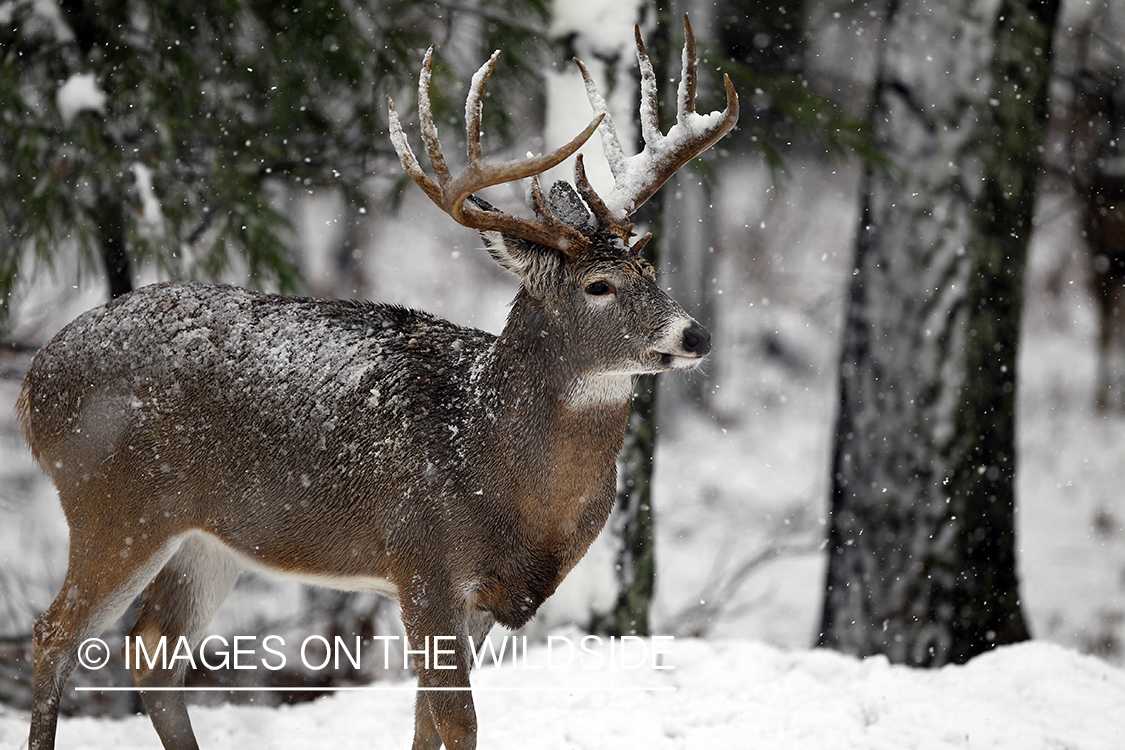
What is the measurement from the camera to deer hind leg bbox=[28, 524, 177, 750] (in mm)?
3643

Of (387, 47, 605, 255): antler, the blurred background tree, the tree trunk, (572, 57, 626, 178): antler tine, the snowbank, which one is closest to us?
(387, 47, 605, 255): antler

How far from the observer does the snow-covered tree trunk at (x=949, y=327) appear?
607 centimetres

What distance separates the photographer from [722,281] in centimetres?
1856

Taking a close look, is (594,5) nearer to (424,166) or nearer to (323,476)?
(424,166)

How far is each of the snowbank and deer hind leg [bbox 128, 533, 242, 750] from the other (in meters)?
0.62

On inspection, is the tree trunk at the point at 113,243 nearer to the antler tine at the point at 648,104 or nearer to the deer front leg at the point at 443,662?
the deer front leg at the point at 443,662

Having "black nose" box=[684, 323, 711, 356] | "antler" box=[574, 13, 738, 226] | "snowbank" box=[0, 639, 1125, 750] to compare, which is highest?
"antler" box=[574, 13, 738, 226]

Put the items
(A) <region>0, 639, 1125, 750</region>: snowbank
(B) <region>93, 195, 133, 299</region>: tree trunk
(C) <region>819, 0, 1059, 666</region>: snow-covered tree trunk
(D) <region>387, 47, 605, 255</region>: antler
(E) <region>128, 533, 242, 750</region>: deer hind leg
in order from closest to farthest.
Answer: (D) <region>387, 47, 605, 255</region>: antler
(E) <region>128, 533, 242, 750</region>: deer hind leg
(A) <region>0, 639, 1125, 750</region>: snowbank
(B) <region>93, 195, 133, 299</region>: tree trunk
(C) <region>819, 0, 1059, 666</region>: snow-covered tree trunk

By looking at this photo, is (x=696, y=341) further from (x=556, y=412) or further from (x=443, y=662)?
(x=443, y=662)

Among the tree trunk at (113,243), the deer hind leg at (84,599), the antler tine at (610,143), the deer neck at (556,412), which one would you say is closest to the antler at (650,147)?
the antler tine at (610,143)

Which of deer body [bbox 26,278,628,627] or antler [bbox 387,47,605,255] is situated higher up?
antler [bbox 387,47,605,255]

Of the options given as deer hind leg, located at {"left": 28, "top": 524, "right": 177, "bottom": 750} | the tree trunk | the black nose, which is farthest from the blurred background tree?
the black nose

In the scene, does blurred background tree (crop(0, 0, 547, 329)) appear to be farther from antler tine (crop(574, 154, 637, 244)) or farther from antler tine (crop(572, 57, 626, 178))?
antler tine (crop(574, 154, 637, 244))

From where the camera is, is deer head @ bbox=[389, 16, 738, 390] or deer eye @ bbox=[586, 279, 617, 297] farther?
deer eye @ bbox=[586, 279, 617, 297]
